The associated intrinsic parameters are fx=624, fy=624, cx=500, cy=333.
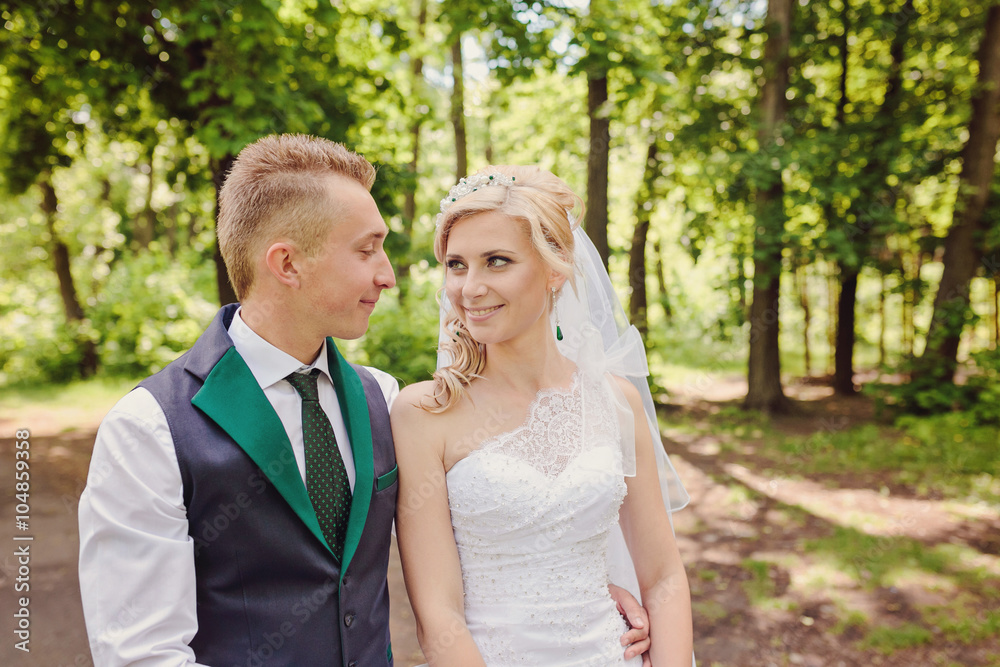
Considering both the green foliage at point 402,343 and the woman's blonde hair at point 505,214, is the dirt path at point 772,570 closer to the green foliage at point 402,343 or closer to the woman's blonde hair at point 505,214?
the green foliage at point 402,343

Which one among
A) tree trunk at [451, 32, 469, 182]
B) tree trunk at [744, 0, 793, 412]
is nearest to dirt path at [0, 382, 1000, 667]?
tree trunk at [744, 0, 793, 412]

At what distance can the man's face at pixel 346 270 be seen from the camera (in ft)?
5.93

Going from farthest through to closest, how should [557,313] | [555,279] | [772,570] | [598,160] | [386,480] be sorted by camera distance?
[598,160] < [772,570] < [557,313] < [555,279] < [386,480]

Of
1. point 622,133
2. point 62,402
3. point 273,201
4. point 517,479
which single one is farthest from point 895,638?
point 62,402

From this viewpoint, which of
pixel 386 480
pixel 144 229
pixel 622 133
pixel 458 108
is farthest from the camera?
pixel 144 229

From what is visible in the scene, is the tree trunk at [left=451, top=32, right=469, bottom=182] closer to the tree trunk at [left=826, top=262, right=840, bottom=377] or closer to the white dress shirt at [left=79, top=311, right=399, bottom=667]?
the white dress shirt at [left=79, top=311, right=399, bottom=667]

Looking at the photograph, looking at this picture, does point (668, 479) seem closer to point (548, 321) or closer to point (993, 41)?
point (548, 321)

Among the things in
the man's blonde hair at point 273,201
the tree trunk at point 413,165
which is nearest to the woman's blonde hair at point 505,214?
the man's blonde hair at point 273,201

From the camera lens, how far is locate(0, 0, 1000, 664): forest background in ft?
18.9

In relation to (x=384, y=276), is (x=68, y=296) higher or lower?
lower

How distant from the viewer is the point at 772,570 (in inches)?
201

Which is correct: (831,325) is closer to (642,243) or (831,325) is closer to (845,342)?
(845,342)

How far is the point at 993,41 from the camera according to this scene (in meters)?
8.50

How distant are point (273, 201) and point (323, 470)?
789mm
